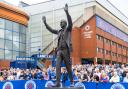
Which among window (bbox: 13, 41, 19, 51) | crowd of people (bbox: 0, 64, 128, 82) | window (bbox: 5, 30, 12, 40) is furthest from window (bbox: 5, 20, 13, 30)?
crowd of people (bbox: 0, 64, 128, 82)

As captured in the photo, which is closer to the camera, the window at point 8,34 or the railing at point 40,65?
the railing at point 40,65

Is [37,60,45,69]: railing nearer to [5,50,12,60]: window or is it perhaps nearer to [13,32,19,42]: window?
[5,50,12,60]: window

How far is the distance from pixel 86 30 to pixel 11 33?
1727 centimetres

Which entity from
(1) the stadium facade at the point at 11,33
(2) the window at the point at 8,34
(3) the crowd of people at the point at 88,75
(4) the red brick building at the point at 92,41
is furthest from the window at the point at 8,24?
(3) the crowd of people at the point at 88,75

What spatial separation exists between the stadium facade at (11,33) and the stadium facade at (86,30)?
37.1 feet

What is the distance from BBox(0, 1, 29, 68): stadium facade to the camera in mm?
43844

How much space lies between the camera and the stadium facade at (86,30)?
58.6 meters

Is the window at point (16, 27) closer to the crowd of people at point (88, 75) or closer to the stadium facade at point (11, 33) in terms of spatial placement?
the stadium facade at point (11, 33)

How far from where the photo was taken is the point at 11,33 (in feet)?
150

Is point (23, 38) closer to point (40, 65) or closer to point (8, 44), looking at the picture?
point (8, 44)

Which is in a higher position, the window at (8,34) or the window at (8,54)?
the window at (8,34)

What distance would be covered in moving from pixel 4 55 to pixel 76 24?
65.3ft

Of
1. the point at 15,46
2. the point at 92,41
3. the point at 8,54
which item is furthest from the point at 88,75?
the point at 92,41

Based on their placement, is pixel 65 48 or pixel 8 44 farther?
pixel 8 44
